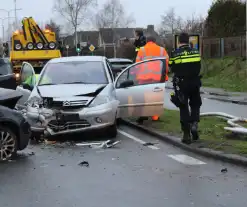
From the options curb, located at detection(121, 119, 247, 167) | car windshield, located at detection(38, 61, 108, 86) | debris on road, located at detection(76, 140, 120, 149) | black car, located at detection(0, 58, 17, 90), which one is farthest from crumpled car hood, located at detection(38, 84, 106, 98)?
black car, located at detection(0, 58, 17, 90)

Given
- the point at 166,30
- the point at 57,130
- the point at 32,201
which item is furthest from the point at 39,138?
the point at 166,30

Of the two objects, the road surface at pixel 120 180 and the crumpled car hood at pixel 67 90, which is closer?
the road surface at pixel 120 180

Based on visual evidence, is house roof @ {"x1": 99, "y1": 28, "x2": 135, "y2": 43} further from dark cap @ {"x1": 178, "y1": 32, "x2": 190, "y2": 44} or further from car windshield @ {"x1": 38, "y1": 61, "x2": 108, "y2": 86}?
dark cap @ {"x1": 178, "y1": 32, "x2": 190, "y2": 44}

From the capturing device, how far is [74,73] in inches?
448

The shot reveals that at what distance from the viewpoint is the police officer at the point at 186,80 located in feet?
29.4

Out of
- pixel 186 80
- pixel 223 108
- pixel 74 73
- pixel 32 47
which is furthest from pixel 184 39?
pixel 32 47

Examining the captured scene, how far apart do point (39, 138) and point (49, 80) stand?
1.52 metres

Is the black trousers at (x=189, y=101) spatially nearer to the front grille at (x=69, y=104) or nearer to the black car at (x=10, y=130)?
the front grille at (x=69, y=104)

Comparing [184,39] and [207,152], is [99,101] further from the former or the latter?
[207,152]

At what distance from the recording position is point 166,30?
92.5 m

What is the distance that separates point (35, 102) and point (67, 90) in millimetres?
695

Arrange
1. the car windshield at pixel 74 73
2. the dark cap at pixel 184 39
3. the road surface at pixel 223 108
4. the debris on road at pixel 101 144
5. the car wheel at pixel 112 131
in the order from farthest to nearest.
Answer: the road surface at pixel 223 108
the car windshield at pixel 74 73
the car wheel at pixel 112 131
the debris on road at pixel 101 144
the dark cap at pixel 184 39

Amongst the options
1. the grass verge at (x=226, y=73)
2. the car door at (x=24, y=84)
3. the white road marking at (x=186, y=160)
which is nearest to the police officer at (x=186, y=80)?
the white road marking at (x=186, y=160)

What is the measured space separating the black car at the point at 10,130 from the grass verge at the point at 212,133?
3.02 m
